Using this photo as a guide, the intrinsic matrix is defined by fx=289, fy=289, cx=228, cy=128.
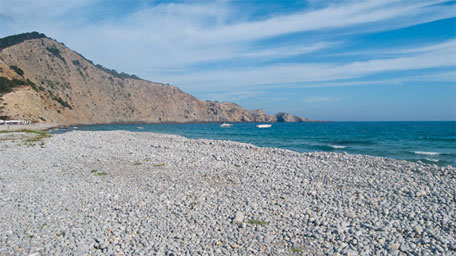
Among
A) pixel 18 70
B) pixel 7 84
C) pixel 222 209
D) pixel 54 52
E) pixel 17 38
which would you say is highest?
pixel 17 38

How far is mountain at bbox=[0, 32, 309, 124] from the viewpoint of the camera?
66.8 m

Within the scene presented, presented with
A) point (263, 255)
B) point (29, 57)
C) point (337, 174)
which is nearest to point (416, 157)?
point (337, 174)

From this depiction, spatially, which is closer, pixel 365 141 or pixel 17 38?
pixel 365 141

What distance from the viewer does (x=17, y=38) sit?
357ft

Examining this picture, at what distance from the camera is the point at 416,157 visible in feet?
79.0

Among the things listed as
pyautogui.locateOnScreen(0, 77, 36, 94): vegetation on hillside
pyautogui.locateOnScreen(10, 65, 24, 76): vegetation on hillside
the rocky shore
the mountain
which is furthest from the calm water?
pyautogui.locateOnScreen(10, 65, 24, 76): vegetation on hillside

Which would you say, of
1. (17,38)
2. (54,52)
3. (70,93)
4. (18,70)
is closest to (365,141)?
(18,70)

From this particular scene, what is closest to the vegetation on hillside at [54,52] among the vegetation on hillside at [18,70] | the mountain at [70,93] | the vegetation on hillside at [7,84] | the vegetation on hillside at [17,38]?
the mountain at [70,93]

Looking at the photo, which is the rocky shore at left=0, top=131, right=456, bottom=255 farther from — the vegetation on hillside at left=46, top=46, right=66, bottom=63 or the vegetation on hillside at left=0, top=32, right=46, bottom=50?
the vegetation on hillside at left=46, top=46, right=66, bottom=63

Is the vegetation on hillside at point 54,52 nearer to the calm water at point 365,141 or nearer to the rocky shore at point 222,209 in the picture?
the calm water at point 365,141

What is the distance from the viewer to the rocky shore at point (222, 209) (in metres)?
6.55

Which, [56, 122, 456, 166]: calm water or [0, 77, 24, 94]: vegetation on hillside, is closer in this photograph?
[56, 122, 456, 166]: calm water

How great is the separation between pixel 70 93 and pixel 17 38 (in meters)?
33.0

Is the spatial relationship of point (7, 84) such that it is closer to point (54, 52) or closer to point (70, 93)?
point (70, 93)
